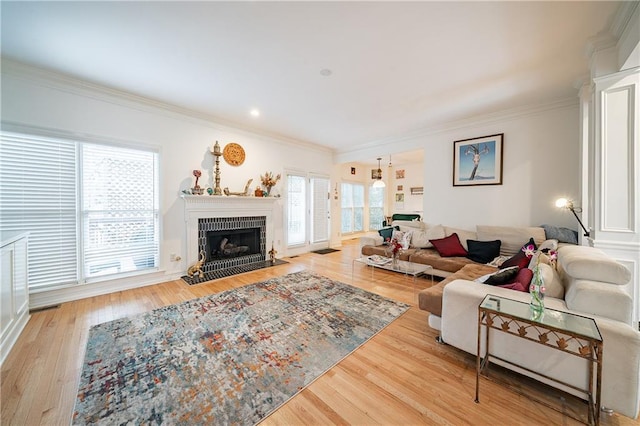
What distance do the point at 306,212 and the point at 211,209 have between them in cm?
244

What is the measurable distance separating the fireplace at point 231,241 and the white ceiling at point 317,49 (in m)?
2.07

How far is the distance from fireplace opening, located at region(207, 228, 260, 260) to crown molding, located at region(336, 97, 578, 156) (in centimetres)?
363

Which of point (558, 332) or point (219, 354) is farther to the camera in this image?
point (219, 354)

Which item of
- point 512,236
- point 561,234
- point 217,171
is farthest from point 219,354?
point 561,234

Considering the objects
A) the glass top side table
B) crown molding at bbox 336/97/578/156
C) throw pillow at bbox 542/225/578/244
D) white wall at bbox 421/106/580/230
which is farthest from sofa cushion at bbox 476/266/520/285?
crown molding at bbox 336/97/578/156

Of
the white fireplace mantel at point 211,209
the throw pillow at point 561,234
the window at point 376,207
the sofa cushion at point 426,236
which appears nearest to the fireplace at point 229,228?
the white fireplace mantel at point 211,209

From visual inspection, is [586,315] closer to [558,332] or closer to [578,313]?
[578,313]

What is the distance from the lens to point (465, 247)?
3936mm

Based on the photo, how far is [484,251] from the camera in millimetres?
3514

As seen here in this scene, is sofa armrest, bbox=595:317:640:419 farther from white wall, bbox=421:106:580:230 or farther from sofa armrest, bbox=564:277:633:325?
white wall, bbox=421:106:580:230

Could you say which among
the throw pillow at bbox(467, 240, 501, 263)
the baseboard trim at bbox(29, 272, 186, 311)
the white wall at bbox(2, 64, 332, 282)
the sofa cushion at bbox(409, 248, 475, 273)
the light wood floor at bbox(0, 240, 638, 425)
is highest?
the white wall at bbox(2, 64, 332, 282)

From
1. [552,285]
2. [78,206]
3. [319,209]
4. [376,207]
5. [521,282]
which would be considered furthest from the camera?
[376,207]

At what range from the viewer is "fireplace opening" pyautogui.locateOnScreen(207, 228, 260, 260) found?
437cm

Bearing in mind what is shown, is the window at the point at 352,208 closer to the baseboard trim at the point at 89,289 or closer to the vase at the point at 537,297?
the baseboard trim at the point at 89,289
